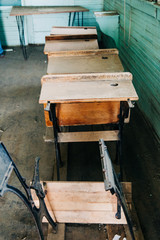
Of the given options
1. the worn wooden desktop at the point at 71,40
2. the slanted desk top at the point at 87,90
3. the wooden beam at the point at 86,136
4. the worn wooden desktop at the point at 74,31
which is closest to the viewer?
the slanted desk top at the point at 87,90

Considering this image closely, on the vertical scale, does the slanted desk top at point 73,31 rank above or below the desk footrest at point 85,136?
above

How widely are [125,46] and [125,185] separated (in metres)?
2.86

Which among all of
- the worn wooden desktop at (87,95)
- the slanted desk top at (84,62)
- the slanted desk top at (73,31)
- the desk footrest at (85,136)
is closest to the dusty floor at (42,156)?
the desk footrest at (85,136)

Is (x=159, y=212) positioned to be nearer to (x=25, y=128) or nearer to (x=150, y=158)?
(x=150, y=158)

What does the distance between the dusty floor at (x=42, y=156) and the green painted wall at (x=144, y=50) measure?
0.31 meters

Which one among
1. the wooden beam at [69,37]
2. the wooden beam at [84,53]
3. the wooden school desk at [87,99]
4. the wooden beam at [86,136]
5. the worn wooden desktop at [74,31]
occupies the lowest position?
the wooden beam at [86,136]

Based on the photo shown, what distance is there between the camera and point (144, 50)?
3014 mm

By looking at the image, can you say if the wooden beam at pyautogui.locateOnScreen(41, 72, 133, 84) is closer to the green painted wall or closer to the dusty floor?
the green painted wall

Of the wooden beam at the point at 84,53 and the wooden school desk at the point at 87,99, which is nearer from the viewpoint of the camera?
the wooden school desk at the point at 87,99

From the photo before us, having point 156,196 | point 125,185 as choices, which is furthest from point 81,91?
point 156,196

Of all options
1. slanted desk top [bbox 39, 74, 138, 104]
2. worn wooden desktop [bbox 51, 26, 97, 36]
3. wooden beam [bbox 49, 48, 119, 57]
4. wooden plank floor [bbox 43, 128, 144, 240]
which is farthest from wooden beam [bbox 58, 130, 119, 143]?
worn wooden desktop [bbox 51, 26, 97, 36]

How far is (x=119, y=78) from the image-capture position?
1984 mm

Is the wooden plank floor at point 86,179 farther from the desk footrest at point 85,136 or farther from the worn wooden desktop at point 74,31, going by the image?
the worn wooden desktop at point 74,31

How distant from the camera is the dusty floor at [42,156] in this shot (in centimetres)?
199
